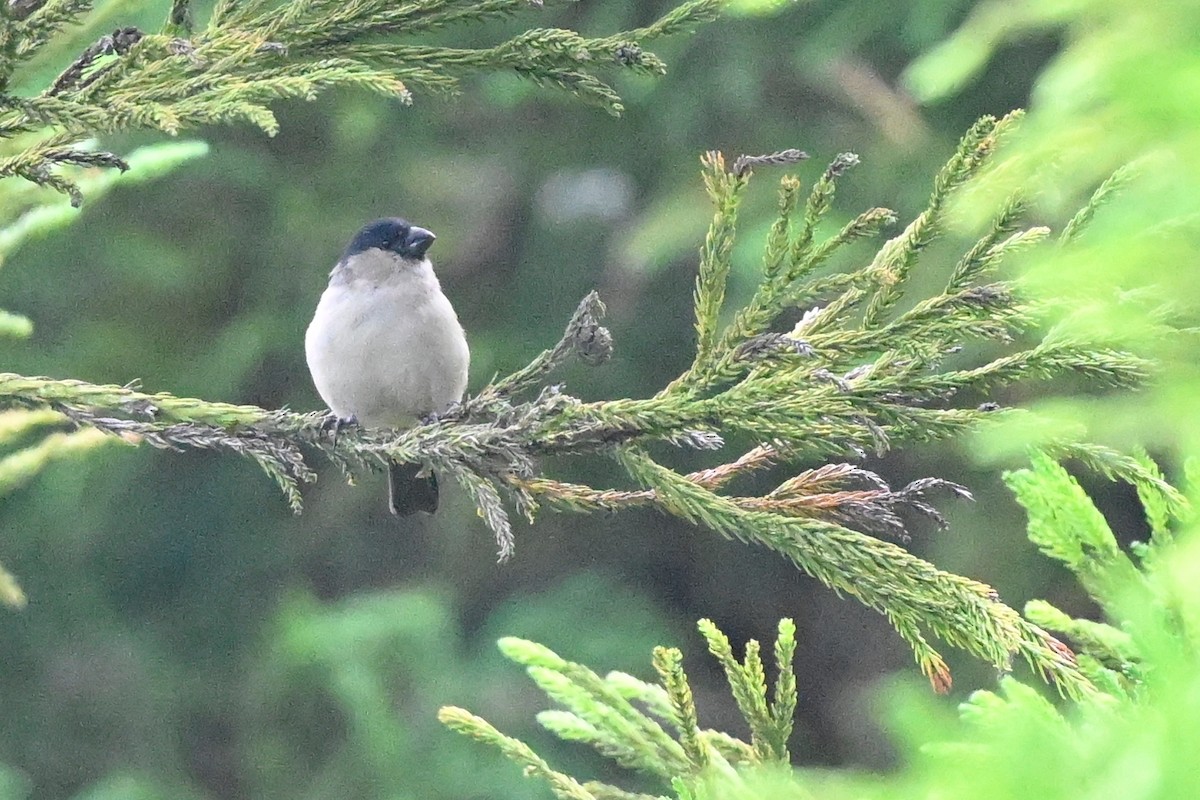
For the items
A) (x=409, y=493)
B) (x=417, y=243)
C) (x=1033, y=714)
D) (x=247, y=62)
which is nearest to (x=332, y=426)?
(x=247, y=62)

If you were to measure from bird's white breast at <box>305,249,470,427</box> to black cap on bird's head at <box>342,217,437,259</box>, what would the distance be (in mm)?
107

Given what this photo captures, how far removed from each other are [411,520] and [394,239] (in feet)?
18.5

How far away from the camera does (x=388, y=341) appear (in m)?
4.75

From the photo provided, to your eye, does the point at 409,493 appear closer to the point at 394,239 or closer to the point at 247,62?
the point at 394,239

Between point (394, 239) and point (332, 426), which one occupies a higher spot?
point (332, 426)

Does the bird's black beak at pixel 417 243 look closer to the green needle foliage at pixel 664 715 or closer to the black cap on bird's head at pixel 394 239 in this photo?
the black cap on bird's head at pixel 394 239

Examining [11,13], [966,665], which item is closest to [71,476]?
[966,665]

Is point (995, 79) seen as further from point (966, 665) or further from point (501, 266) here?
point (501, 266)

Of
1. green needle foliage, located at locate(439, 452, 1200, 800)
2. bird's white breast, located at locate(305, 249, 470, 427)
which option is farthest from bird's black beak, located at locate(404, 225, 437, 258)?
green needle foliage, located at locate(439, 452, 1200, 800)

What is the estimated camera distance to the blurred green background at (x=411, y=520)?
7.79m

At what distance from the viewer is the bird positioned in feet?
15.6

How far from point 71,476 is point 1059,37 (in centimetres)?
647

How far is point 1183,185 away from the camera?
2.75 ft

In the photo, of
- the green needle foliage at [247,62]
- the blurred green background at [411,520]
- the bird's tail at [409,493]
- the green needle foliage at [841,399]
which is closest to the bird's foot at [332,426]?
the green needle foliage at [841,399]
